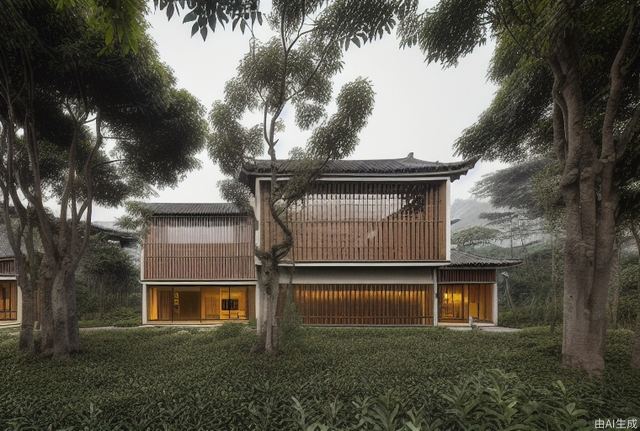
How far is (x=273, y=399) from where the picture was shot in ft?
13.3

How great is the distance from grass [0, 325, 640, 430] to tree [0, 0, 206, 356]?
174 cm

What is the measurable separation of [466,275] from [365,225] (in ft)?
19.6

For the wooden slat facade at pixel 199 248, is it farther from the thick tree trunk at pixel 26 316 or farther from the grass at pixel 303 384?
the thick tree trunk at pixel 26 316

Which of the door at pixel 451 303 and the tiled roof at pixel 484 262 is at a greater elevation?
the tiled roof at pixel 484 262

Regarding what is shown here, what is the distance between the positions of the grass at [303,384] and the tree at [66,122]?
1.74 meters

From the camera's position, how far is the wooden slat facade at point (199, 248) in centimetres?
1374

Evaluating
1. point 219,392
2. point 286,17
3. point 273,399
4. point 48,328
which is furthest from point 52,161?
point 273,399

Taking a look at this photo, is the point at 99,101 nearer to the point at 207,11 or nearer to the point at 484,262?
the point at 207,11

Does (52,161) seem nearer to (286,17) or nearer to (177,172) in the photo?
(177,172)

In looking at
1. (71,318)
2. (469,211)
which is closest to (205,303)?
(71,318)

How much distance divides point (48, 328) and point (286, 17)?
857 centimetres


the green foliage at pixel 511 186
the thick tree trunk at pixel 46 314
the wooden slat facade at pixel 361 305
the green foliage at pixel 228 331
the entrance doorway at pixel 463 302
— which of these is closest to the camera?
the thick tree trunk at pixel 46 314

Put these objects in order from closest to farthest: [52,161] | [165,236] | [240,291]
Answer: [52,161], [165,236], [240,291]

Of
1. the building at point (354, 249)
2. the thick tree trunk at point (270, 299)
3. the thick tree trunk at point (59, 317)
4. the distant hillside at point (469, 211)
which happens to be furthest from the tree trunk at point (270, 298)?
the distant hillside at point (469, 211)
